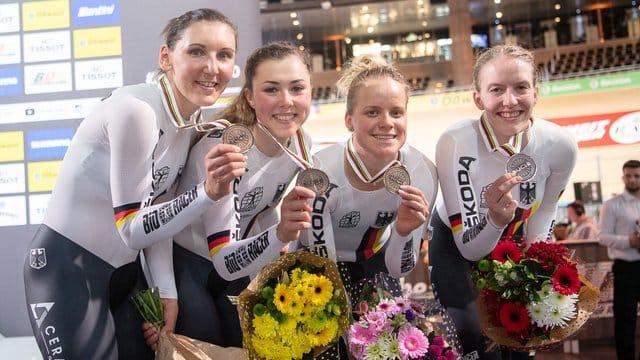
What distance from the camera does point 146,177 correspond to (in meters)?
2.71

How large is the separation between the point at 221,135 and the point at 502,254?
49.9 inches

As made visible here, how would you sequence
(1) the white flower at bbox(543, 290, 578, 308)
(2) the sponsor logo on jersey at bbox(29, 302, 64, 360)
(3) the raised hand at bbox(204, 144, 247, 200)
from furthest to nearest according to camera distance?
1. (1) the white flower at bbox(543, 290, 578, 308)
2. (2) the sponsor logo on jersey at bbox(29, 302, 64, 360)
3. (3) the raised hand at bbox(204, 144, 247, 200)

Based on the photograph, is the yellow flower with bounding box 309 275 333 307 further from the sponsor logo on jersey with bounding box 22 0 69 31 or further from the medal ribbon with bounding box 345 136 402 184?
the sponsor logo on jersey with bounding box 22 0 69 31

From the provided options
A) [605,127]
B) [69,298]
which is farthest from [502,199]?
[605,127]

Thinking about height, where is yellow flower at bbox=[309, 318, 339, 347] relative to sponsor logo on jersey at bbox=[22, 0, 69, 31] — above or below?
below

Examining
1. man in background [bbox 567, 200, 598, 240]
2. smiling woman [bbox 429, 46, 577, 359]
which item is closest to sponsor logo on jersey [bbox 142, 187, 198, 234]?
smiling woman [bbox 429, 46, 577, 359]

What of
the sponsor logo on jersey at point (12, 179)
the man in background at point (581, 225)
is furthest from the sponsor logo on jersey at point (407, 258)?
the man in background at point (581, 225)

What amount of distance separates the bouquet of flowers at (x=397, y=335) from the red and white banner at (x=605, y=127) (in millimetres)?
3095

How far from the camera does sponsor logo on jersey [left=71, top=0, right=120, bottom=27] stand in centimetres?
345

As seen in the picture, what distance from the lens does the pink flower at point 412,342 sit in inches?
96.2

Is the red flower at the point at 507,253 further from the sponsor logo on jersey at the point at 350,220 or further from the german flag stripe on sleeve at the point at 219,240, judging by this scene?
the german flag stripe on sleeve at the point at 219,240

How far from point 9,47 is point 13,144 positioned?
0.48m

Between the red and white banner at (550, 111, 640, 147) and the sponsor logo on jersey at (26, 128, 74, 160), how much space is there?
12.2 feet

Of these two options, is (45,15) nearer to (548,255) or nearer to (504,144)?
(504,144)
